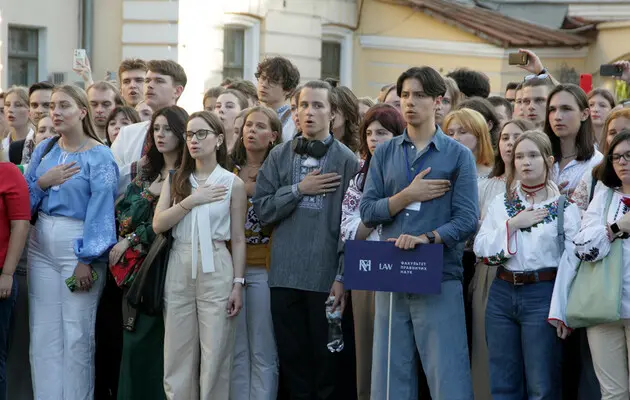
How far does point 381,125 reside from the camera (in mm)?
7836

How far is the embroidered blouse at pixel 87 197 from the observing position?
8070 millimetres

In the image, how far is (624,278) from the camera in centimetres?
696

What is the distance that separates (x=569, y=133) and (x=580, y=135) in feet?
0.26

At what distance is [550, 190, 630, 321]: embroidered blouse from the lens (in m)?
6.93

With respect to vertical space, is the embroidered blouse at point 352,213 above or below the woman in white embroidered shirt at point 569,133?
below

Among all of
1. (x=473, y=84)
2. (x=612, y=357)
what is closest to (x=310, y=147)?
(x=612, y=357)

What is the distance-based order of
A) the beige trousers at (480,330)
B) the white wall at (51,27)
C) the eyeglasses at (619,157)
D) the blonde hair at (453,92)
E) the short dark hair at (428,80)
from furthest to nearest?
the white wall at (51,27) < the blonde hair at (453,92) < the beige trousers at (480,330) < the short dark hair at (428,80) < the eyeglasses at (619,157)

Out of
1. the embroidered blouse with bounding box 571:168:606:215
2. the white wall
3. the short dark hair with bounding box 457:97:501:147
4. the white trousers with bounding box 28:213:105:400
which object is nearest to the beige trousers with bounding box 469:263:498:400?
the embroidered blouse with bounding box 571:168:606:215

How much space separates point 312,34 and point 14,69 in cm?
523

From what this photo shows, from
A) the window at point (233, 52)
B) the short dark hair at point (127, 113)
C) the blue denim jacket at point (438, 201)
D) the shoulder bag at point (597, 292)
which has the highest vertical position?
the window at point (233, 52)

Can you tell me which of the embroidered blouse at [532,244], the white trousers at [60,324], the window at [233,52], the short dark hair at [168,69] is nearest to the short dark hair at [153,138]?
the white trousers at [60,324]

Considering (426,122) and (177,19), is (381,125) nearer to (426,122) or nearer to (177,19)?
(426,122)

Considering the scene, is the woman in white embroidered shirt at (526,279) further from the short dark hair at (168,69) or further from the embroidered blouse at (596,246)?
the short dark hair at (168,69)

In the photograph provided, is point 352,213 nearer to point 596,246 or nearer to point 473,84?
point 596,246
